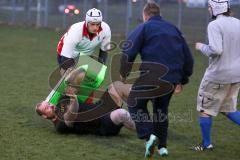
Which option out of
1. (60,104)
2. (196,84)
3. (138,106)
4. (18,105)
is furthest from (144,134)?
(196,84)

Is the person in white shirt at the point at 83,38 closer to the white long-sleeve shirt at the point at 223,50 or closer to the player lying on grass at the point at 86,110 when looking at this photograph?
the player lying on grass at the point at 86,110

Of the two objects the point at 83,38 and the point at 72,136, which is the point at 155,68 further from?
the point at 83,38

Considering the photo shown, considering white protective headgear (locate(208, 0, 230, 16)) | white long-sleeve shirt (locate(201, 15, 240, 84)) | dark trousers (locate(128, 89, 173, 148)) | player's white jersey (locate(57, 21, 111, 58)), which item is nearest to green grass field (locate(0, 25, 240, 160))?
dark trousers (locate(128, 89, 173, 148))

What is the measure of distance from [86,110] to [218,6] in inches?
93.5

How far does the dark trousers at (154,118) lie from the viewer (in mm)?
7707

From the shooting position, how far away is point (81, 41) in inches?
374

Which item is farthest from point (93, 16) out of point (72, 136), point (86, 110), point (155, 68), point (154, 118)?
point (154, 118)

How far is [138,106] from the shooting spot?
7.75m

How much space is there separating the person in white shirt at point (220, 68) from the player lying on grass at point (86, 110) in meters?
1.03

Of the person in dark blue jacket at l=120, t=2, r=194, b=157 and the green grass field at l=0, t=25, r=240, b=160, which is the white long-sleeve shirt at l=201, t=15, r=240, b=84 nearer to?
the person in dark blue jacket at l=120, t=2, r=194, b=157

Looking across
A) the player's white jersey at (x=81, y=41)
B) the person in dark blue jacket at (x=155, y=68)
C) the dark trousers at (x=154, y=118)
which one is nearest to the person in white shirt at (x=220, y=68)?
the person in dark blue jacket at (x=155, y=68)

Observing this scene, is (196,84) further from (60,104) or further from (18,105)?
(60,104)

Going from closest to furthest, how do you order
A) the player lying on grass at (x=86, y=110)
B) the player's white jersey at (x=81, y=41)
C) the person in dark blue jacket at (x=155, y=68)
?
the person in dark blue jacket at (x=155, y=68) → the player lying on grass at (x=86, y=110) → the player's white jersey at (x=81, y=41)

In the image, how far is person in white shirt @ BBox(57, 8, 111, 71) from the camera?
30.1 ft
